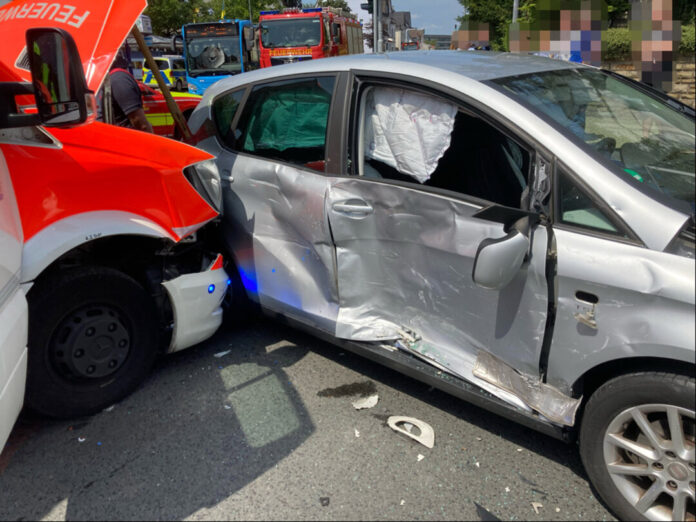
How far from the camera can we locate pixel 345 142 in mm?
2947

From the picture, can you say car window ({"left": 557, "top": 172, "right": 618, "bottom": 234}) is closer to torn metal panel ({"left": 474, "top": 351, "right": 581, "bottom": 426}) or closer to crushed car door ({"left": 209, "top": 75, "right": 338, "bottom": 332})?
torn metal panel ({"left": 474, "top": 351, "right": 581, "bottom": 426})

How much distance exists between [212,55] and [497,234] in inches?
694

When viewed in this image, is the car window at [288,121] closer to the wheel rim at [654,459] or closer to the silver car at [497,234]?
the silver car at [497,234]

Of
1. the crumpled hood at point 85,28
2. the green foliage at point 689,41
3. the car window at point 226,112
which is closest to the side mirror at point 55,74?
the crumpled hood at point 85,28

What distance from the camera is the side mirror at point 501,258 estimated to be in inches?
86.5

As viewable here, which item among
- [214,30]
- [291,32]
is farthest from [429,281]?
[214,30]

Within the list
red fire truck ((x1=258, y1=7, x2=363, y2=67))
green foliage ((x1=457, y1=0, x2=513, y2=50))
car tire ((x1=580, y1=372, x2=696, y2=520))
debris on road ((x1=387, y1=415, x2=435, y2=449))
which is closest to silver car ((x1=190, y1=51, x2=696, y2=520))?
car tire ((x1=580, y1=372, x2=696, y2=520))

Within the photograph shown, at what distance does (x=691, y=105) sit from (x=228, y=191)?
8.88ft

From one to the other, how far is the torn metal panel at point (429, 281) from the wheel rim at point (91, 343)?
117 centimetres

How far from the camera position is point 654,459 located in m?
2.09

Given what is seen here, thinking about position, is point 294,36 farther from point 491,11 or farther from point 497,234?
point 497,234

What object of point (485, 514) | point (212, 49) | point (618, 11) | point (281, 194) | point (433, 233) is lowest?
point (485, 514)

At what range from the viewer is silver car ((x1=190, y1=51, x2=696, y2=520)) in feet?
6.77

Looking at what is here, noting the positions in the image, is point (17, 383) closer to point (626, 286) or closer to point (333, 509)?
point (333, 509)
